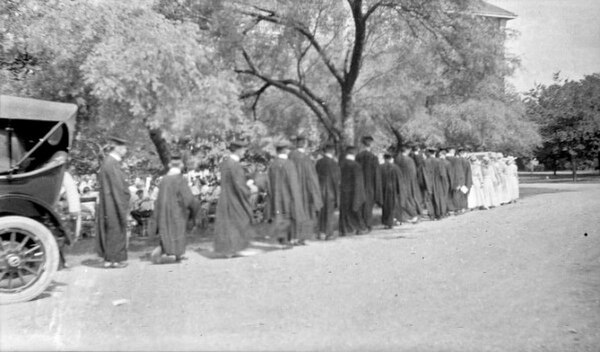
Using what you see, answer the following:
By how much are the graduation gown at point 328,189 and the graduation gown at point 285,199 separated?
121 centimetres

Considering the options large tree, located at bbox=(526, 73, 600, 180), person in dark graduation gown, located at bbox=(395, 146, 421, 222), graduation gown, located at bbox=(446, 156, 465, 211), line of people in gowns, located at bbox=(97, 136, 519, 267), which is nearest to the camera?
line of people in gowns, located at bbox=(97, 136, 519, 267)

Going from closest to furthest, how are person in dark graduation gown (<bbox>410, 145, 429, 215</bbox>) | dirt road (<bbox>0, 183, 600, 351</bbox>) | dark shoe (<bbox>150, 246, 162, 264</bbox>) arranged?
dirt road (<bbox>0, 183, 600, 351</bbox>) < dark shoe (<bbox>150, 246, 162, 264</bbox>) < person in dark graduation gown (<bbox>410, 145, 429, 215</bbox>)

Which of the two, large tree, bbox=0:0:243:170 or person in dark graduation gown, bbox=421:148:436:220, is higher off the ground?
large tree, bbox=0:0:243:170

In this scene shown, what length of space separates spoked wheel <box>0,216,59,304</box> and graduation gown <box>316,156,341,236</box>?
7.48m

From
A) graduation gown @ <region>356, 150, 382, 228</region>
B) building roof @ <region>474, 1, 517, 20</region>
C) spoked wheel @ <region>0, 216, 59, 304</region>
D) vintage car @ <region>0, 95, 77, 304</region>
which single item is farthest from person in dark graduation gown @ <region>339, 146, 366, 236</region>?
spoked wheel @ <region>0, 216, 59, 304</region>

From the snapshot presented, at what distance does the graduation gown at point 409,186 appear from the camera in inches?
682

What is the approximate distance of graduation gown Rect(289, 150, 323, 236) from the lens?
13.2 m

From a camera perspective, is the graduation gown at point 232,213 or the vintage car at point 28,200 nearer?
the vintage car at point 28,200

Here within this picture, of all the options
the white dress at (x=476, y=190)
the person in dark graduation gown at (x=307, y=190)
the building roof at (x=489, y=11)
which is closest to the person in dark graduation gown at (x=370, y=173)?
the person in dark graduation gown at (x=307, y=190)

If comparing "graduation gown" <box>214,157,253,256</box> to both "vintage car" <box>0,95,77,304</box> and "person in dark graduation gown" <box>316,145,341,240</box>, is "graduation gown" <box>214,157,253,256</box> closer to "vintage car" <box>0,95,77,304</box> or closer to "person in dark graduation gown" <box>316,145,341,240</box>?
"person in dark graduation gown" <box>316,145,341,240</box>

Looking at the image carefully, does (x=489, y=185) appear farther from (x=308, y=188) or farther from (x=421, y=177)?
(x=308, y=188)

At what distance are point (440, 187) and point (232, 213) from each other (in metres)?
8.75

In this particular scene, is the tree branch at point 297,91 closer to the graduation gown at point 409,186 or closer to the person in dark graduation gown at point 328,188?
the graduation gown at point 409,186

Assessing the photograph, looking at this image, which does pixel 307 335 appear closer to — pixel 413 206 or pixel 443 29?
pixel 413 206
